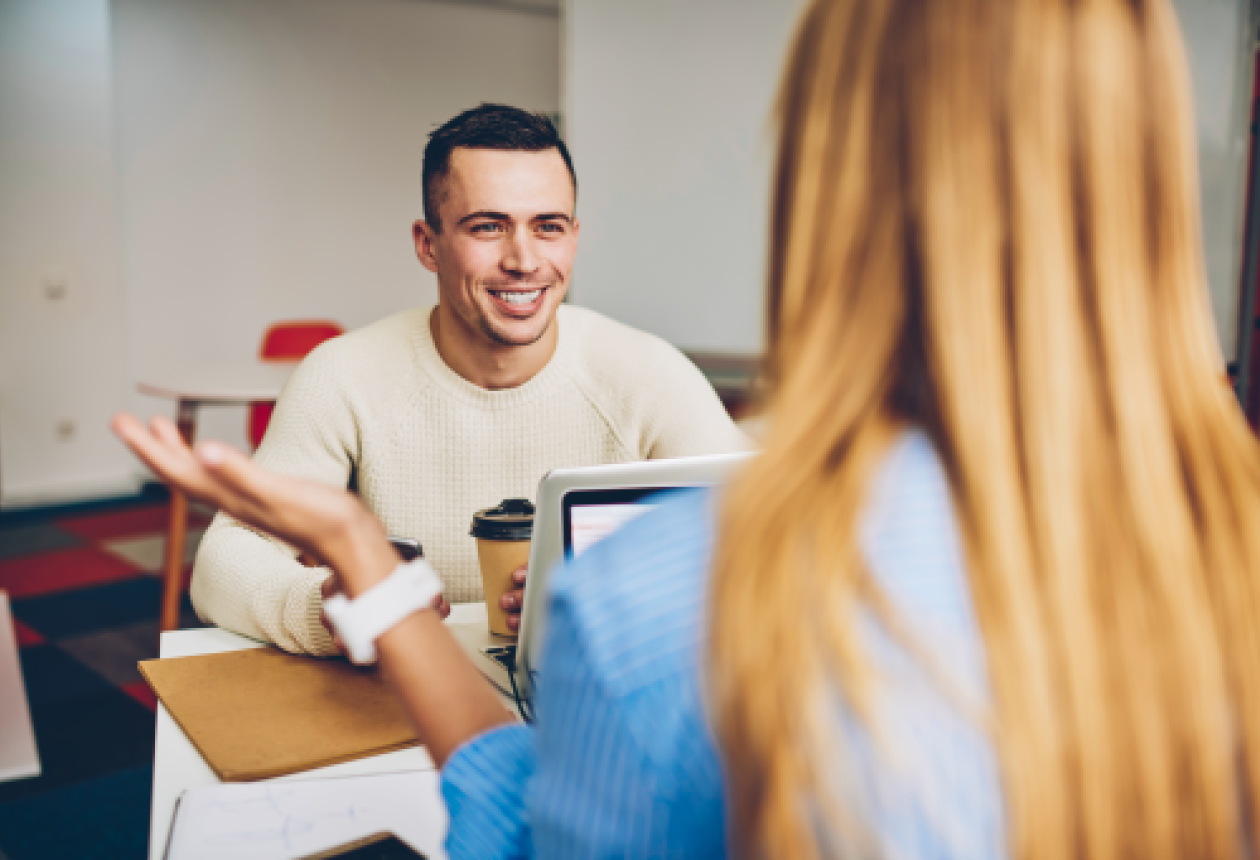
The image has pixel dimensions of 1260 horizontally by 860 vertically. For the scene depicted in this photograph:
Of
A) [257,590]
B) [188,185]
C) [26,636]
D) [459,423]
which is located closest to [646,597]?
[257,590]

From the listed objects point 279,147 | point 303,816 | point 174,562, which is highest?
point 279,147

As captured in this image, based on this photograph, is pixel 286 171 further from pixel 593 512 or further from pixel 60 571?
pixel 593 512

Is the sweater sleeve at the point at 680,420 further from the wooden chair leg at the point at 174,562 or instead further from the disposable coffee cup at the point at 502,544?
the wooden chair leg at the point at 174,562

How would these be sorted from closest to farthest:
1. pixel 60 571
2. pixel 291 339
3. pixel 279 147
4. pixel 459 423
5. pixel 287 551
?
1. pixel 287 551
2. pixel 459 423
3. pixel 60 571
4. pixel 291 339
5. pixel 279 147

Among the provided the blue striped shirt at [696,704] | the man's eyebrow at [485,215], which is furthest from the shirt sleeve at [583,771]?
the man's eyebrow at [485,215]

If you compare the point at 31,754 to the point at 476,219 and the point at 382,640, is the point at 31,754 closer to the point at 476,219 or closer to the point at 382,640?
the point at 476,219

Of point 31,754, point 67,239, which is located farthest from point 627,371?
point 67,239

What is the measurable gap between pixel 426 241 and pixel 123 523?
11.2 feet

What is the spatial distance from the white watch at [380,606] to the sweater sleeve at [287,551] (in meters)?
0.53

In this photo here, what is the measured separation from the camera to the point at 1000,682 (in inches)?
15.4

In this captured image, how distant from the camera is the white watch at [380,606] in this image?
0.59 m

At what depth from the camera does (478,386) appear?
163 centimetres

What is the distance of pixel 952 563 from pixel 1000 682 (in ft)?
0.17

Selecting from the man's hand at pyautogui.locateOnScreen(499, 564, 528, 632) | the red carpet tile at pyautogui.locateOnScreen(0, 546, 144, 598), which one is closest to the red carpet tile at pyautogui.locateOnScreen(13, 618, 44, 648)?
the red carpet tile at pyautogui.locateOnScreen(0, 546, 144, 598)
